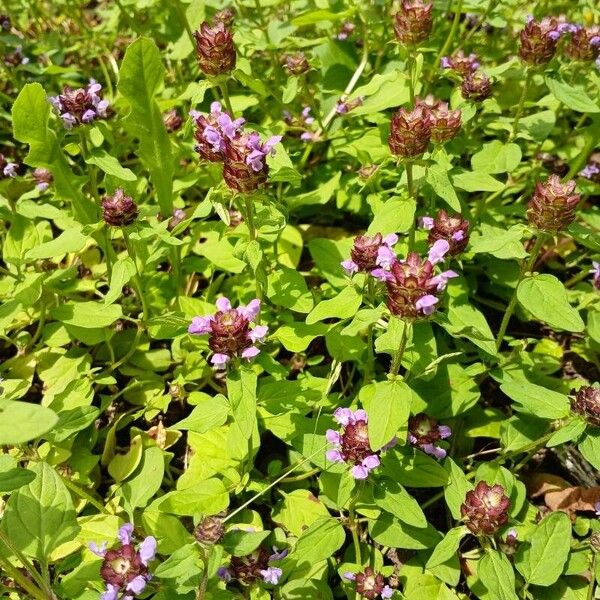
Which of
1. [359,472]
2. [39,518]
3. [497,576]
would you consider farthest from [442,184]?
[39,518]

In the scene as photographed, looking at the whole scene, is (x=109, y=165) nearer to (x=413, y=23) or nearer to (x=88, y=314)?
(x=88, y=314)

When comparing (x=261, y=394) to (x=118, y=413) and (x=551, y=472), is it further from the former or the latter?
(x=551, y=472)

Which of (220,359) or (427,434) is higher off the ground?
(220,359)

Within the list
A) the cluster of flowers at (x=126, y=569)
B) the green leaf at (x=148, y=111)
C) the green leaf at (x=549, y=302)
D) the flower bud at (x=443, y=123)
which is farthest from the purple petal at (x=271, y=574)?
the green leaf at (x=148, y=111)

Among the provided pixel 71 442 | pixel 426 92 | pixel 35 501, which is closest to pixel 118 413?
pixel 71 442

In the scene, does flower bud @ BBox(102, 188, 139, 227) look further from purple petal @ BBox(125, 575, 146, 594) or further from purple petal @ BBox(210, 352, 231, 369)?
purple petal @ BBox(125, 575, 146, 594)

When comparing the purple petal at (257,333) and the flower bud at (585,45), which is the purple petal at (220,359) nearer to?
the purple petal at (257,333)
